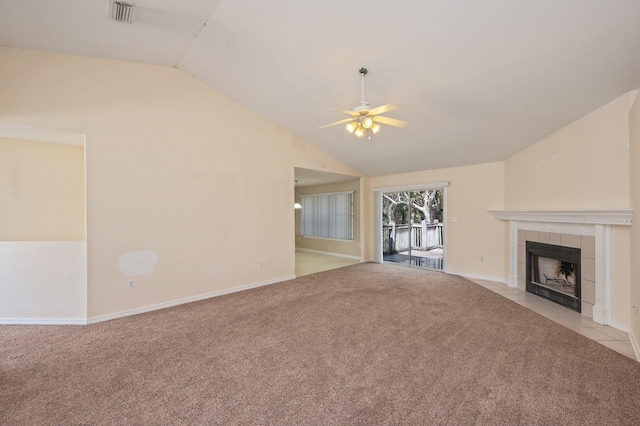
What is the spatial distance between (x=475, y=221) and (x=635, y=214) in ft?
9.26

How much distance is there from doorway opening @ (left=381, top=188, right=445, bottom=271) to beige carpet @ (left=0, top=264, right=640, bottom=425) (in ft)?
14.3

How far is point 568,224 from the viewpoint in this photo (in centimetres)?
396

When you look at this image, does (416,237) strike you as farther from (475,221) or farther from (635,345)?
(635,345)

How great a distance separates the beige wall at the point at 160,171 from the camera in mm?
3402

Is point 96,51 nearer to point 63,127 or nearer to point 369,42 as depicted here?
point 63,127

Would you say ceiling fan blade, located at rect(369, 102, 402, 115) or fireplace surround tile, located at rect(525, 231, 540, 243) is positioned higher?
ceiling fan blade, located at rect(369, 102, 402, 115)

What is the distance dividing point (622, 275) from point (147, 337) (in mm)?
5784

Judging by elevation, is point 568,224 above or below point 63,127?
below

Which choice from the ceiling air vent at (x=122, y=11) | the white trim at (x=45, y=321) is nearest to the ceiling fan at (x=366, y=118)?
the ceiling air vent at (x=122, y=11)

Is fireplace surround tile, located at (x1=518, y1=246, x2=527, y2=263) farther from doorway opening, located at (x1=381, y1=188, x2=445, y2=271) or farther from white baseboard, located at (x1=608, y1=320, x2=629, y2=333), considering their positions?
doorway opening, located at (x1=381, y1=188, x2=445, y2=271)

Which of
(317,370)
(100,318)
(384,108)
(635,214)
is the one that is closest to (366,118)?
(384,108)

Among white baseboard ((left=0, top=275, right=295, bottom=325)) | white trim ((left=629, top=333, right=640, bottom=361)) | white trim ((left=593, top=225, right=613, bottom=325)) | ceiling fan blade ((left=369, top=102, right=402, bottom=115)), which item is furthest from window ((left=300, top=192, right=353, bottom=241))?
white trim ((left=629, top=333, right=640, bottom=361))

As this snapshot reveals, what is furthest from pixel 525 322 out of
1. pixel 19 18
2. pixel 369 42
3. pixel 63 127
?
pixel 19 18

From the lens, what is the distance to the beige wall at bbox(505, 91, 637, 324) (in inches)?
127
